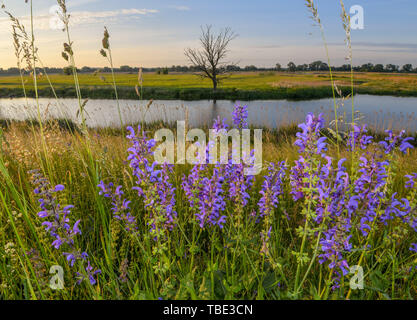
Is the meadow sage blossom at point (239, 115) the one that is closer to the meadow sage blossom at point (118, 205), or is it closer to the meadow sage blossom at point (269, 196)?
the meadow sage blossom at point (269, 196)

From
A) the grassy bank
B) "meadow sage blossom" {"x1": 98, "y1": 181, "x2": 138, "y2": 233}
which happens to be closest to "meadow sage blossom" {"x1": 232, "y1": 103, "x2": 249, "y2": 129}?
the grassy bank

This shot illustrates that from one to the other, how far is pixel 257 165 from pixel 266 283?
3.55ft

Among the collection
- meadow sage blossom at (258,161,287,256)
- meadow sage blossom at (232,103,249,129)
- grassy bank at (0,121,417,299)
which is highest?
meadow sage blossom at (232,103,249,129)

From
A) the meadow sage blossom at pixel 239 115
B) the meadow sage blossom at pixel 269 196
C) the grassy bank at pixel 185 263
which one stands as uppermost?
the meadow sage blossom at pixel 239 115

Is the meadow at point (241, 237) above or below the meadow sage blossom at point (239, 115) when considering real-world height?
below

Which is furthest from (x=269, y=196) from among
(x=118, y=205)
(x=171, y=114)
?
(x=171, y=114)

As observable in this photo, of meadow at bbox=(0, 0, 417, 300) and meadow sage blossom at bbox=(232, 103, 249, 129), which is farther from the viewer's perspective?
meadow sage blossom at bbox=(232, 103, 249, 129)

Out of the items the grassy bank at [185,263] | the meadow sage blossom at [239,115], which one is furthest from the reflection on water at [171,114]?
the grassy bank at [185,263]

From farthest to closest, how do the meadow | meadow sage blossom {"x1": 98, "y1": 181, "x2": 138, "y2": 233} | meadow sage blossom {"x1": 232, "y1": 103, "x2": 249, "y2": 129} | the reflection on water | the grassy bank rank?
the reflection on water → meadow sage blossom {"x1": 232, "y1": 103, "x2": 249, "y2": 129} → meadow sage blossom {"x1": 98, "y1": 181, "x2": 138, "y2": 233} → the grassy bank → the meadow

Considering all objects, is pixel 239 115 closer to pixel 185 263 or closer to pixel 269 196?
pixel 269 196

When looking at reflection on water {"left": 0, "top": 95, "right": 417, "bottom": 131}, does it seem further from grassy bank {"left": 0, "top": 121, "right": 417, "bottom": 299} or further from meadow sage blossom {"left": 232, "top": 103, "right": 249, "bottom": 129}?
grassy bank {"left": 0, "top": 121, "right": 417, "bottom": 299}

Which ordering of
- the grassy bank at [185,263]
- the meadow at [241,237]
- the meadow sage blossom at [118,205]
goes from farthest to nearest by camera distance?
the meadow sage blossom at [118,205] < the grassy bank at [185,263] < the meadow at [241,237]
